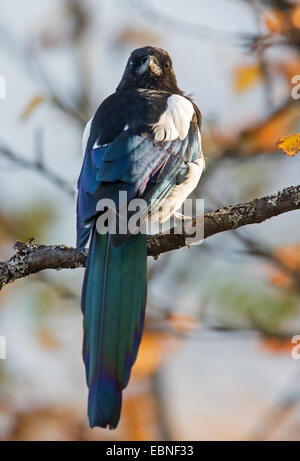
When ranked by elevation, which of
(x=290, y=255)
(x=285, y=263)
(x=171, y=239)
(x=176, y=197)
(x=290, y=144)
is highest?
(x=290, y=255)

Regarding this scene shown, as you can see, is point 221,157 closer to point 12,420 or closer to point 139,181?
point 139,181

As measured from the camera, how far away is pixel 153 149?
3.63m

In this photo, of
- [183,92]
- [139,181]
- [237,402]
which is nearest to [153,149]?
[139,181]

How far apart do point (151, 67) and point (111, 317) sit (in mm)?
1853

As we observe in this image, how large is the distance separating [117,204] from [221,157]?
79.3 inches

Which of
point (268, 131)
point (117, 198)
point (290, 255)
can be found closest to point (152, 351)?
point (290, 255)

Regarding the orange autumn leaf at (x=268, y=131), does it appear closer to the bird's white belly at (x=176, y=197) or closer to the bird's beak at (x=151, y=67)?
the bird's beak at (x=151, y=67)

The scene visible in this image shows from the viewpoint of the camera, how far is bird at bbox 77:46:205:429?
314 cm

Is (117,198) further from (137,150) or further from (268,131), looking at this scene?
(268,131)

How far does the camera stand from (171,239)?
3500mm

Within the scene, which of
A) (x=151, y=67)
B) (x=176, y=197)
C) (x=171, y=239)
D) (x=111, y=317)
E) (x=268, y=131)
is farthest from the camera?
(x=268, y=131)

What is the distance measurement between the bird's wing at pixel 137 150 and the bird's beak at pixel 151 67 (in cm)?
28

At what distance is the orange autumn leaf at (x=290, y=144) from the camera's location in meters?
3.20

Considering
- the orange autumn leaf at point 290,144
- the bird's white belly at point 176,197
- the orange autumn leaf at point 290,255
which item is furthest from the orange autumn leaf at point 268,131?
the orange autumn leaf at point 290,144
